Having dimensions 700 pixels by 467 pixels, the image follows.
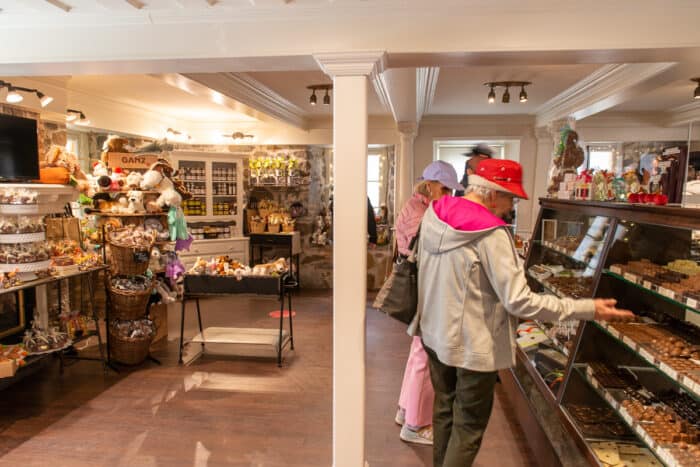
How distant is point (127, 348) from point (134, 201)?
1388 millimetres

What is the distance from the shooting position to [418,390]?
2.83 m

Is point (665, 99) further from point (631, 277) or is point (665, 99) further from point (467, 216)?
point (467, 216)

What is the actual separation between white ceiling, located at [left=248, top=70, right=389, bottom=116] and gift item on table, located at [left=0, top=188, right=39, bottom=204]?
216cm

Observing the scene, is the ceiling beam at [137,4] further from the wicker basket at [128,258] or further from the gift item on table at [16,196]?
the wicker basket at [128,258]

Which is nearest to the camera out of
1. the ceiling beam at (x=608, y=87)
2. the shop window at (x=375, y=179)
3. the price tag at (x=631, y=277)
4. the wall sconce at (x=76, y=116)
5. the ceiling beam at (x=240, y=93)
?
the price tag at (x=631, y=277)

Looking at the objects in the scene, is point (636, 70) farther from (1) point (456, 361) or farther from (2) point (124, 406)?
(2) point (124, 406)

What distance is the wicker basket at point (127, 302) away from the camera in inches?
159

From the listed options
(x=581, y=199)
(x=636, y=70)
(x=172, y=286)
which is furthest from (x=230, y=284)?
(x=636, y=70)

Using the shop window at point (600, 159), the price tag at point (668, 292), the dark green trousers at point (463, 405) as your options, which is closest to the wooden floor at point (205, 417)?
the dark green trousers at point (463, 405)

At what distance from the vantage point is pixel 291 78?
14.8 ft

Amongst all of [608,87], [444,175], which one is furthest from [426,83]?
[444,175]

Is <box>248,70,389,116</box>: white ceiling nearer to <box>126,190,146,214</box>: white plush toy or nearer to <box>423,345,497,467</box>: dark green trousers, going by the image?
<box>126,190,146,214</box>: white plush toy

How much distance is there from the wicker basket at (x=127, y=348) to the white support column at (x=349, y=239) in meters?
2.44

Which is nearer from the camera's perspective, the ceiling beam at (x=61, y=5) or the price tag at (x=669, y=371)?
the price tag at (x=669, y=371)
